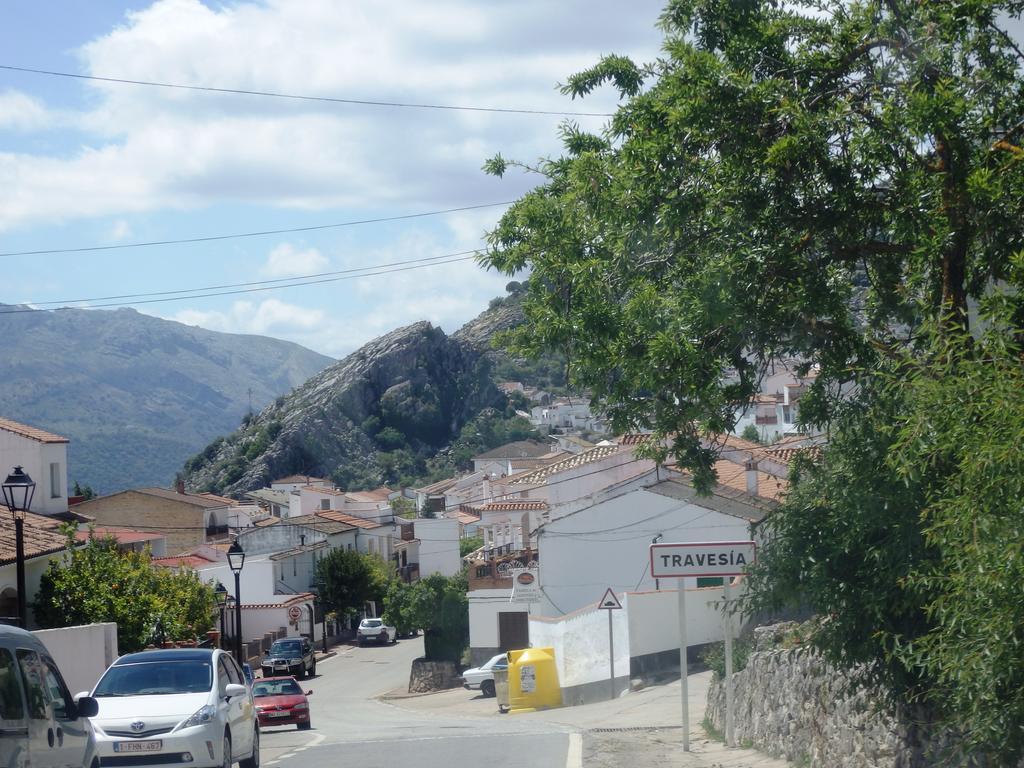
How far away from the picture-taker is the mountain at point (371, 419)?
16838 centimetres

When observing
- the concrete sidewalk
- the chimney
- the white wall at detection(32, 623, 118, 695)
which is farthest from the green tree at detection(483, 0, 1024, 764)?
the chimney

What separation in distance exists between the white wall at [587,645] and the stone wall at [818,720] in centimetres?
1103

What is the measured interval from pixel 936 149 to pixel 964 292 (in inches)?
54.7

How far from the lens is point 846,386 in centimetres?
1353

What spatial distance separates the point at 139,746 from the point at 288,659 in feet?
133

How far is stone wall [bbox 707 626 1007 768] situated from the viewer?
11391mm

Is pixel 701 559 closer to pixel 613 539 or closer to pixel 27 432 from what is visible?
pixel 613 539

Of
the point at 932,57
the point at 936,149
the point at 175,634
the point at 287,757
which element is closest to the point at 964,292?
the point at 936,149

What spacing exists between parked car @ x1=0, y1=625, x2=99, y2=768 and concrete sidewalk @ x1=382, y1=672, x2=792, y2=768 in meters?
7.18

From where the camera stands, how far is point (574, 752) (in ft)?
55.6

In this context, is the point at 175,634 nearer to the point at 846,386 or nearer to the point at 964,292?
the point at 846,386

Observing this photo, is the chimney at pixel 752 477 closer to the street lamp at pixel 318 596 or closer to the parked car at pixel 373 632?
the parked car at pixel 373 632

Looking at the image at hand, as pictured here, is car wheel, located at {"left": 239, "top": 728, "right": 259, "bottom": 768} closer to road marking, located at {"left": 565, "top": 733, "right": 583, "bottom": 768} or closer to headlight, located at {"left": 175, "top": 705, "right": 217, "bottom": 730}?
headlight, located at {"left": 175, "top": 705, "right": 217, "bottom": 730}

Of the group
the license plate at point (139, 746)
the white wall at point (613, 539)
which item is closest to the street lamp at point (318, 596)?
the white wall at point (613, 539)
